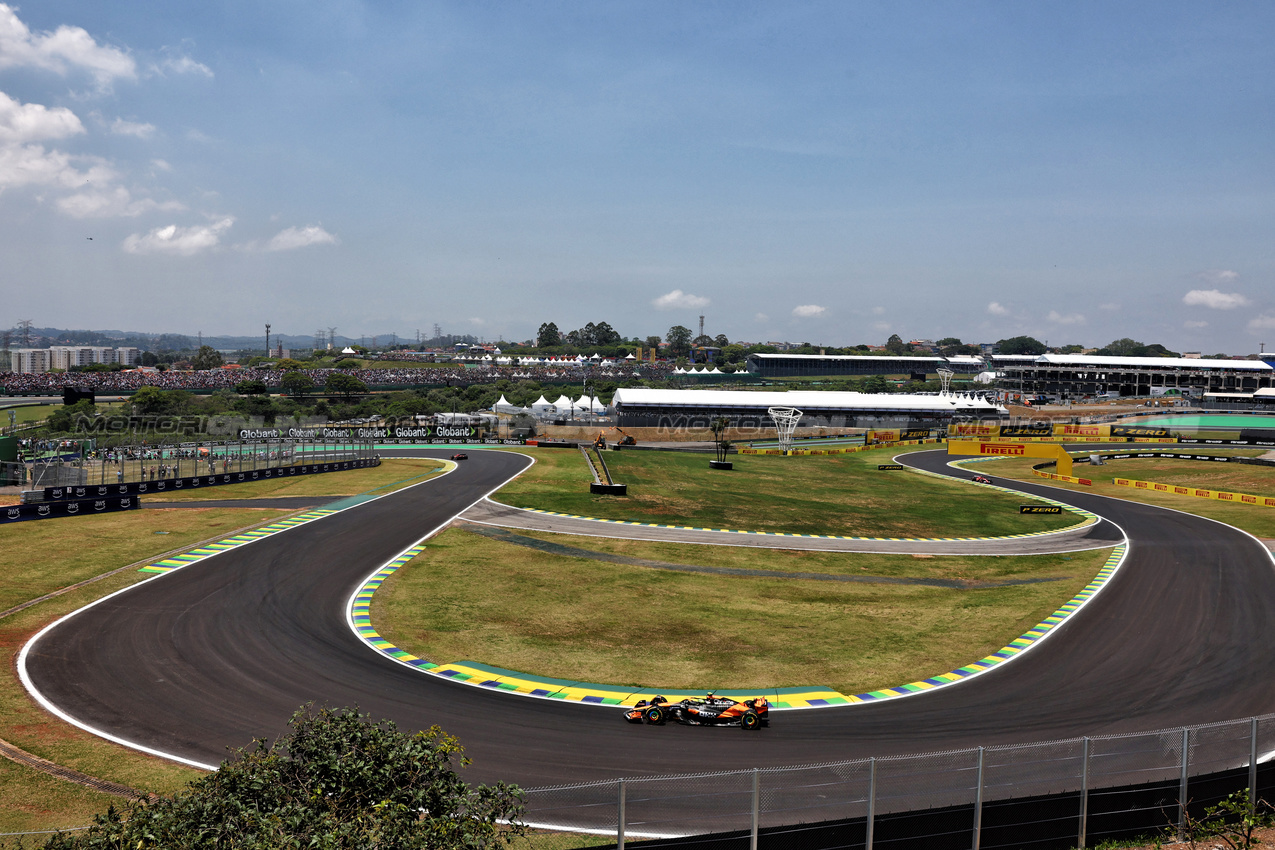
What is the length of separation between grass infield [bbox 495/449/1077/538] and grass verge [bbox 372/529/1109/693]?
824cm

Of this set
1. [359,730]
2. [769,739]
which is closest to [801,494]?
[769,739]

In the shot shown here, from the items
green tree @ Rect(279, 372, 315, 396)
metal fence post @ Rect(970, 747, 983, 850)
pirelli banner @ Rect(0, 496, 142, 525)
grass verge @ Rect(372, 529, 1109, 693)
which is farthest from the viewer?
green tree @ Rect(279, 372, 315, 396)

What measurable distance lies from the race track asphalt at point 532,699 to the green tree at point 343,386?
108 meters

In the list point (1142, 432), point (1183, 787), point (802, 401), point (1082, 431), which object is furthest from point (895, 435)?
point (1183, 787)

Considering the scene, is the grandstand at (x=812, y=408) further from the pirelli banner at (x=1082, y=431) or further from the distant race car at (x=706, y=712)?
the distant race car at (x=706, y=712)

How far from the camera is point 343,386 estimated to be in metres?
137

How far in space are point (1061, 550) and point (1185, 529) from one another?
13204 mm

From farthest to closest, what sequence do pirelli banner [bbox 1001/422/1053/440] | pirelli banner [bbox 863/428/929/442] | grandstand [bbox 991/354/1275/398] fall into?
1. grandstand [bbox 991/354/1275/398]
2. pirelli banner [bbox 1001/422/1053/440]
3. pirelli banner [bbox 863/428/929/442]

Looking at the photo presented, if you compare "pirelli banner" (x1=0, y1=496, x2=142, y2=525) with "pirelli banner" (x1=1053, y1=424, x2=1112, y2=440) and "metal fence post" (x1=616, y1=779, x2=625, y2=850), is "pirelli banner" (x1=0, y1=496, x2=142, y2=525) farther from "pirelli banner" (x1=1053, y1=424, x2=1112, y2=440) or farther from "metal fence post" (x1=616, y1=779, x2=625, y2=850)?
"pirelli banner" (x1=1053, y1=424, x2=1112, y2=440)

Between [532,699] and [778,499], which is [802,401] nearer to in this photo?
[778,499]

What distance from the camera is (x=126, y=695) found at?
66.8 ft

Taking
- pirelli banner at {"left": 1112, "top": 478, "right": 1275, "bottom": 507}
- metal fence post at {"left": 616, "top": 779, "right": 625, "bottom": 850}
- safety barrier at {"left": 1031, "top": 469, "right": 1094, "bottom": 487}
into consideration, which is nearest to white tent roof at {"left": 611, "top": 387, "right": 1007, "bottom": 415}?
safety barrier at {"left": 1031, "top": 469, "right": 1094, "bottom": 487}

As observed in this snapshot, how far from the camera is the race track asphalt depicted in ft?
59.2

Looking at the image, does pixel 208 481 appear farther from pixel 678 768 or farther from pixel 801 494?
pixel 678 768
